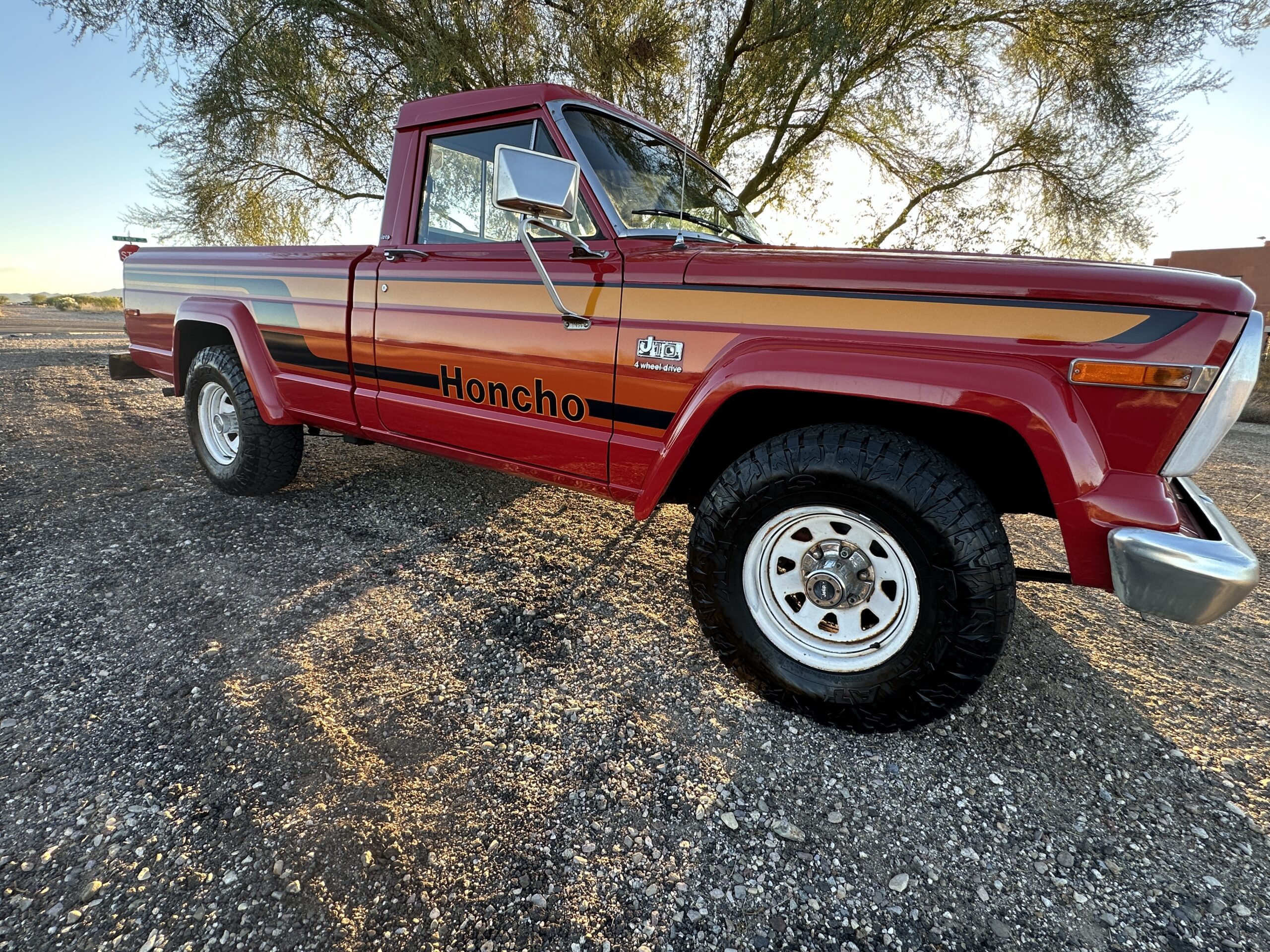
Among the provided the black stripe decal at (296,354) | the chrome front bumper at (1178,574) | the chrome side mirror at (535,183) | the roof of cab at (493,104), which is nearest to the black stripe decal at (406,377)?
the black stripe decal at (296,354)

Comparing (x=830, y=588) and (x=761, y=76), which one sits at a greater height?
(x=761, y=76)

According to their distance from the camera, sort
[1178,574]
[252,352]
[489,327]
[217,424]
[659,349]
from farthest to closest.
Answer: [217,424], [252,352], [489,327], [659,349], [1178,574]

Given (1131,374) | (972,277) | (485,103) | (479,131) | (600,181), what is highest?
(485,103)

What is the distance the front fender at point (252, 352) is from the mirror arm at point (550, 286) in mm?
1913

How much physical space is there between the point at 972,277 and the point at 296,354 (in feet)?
10.4

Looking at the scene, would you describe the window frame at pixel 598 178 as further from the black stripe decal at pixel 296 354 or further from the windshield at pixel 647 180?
the black stripe decal at pixel 296 354

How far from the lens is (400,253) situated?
117 inches

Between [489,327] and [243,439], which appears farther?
[243,439]

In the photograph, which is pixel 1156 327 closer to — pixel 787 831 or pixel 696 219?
pixel 787 831

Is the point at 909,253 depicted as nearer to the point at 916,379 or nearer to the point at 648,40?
the point at 916,379

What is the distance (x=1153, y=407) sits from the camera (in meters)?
1.59

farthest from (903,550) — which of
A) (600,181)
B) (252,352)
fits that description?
(252,352)

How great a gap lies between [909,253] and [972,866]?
1.74 metres

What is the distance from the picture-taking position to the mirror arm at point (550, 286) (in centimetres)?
211
